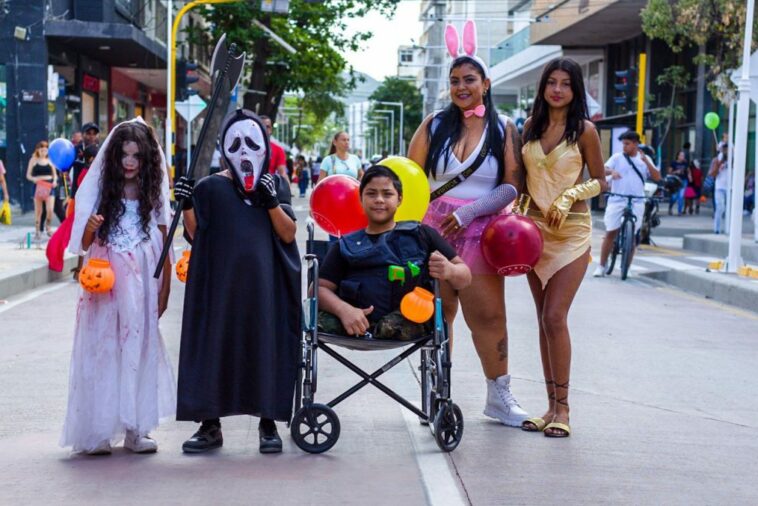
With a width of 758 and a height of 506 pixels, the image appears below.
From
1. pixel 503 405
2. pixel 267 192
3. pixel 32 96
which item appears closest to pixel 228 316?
pixel 267 192

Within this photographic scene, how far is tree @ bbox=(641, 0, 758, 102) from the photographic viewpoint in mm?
24734

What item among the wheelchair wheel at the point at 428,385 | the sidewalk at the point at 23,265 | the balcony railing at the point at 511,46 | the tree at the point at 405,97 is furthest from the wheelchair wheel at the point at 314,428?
the tree at the point at 405,97

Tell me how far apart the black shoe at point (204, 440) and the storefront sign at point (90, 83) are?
94.4ft

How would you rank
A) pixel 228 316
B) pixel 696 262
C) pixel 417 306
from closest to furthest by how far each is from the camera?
pixel 417 306
pixel 228 316
pixel 696 262

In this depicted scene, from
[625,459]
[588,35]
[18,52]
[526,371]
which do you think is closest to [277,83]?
[588,35]

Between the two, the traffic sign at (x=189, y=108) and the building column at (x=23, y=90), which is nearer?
the building column at (x=23, y=90)

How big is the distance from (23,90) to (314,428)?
24.4 m

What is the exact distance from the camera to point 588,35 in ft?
138

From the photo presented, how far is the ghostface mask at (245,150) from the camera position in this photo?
5.70 meters

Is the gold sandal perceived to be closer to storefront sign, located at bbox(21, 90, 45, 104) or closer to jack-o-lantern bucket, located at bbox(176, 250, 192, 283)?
jack-o-lantern bucket, located at bbox(176, 250, 192, 283)

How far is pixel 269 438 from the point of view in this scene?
5.89 m

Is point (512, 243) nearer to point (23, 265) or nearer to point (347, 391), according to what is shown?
point (347, 391)

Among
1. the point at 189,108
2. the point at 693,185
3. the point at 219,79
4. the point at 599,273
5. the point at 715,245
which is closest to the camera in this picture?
the point at 219,79

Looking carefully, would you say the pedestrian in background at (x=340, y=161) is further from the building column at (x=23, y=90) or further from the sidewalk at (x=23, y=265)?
the building column at (x=23, y=90)
